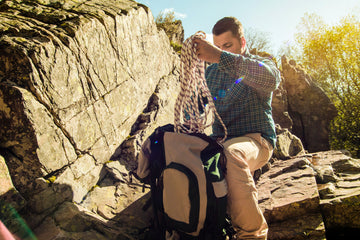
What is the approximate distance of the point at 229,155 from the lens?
2227 millimetres

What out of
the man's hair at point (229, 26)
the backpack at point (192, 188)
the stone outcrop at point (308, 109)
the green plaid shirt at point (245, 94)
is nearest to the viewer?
the backpack at point (192, 188)

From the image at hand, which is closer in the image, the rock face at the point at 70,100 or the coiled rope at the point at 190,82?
the coiled rope at the point at 190,82

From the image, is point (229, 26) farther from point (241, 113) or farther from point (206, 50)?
point (241, 113)

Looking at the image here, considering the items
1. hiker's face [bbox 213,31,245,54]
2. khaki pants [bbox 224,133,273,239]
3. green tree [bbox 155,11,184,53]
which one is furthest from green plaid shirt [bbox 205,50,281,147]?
green tree [bbox 155,11,184,53]

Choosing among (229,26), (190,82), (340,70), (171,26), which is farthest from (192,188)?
(340,70)

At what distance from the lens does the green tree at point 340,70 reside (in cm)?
1324

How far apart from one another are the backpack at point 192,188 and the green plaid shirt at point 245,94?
0.74 metres

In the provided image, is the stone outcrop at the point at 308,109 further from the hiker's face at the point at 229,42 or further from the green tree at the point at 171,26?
the hiker's face at the point at 229,42

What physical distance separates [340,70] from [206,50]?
53.8 feet

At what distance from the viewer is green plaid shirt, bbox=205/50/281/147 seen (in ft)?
7.88

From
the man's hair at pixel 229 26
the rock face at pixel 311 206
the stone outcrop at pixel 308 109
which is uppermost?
the man's hair at pixel 229 26

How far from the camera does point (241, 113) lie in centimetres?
284

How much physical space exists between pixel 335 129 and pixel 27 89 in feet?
49.3

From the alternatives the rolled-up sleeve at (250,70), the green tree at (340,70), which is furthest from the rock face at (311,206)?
the green tree at (340,70)
